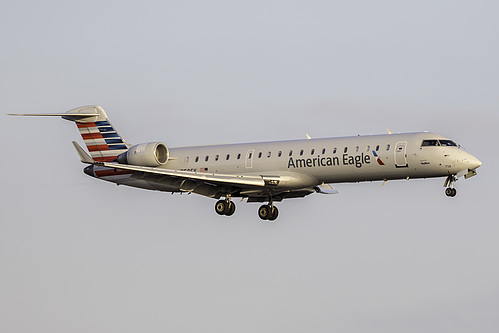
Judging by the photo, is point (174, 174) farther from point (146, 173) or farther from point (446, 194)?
point (446, 194)

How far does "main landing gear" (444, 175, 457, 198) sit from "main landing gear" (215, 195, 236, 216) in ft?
34.1

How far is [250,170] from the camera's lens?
50.7 metres

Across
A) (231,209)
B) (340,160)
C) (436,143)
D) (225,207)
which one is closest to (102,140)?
(225,207)

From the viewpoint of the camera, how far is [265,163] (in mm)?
50281

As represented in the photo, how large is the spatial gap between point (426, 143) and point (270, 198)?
30.2 ft

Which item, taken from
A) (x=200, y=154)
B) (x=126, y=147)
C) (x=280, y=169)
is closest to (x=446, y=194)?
(x=280, y=169)

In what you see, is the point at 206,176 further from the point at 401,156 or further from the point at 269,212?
the point at 401,156

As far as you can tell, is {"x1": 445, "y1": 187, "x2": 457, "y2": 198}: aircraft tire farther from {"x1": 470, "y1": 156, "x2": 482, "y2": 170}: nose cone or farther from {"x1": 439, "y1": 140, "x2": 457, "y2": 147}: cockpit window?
{"x1": 439, "y1": 140, "x2": 457, "y2": 147}: cockpit window

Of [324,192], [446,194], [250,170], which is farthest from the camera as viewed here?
[324,192]

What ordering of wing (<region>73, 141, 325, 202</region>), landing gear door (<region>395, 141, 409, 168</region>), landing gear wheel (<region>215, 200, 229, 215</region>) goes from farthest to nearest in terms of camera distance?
landing gear wheel (<region>215, 200, 229, 215</region>) < wing (<region>73, 141, 325, 202</region>) < landing gear door (<region>395, 141, 409, 168</region>)

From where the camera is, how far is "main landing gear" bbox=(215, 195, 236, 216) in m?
51.8

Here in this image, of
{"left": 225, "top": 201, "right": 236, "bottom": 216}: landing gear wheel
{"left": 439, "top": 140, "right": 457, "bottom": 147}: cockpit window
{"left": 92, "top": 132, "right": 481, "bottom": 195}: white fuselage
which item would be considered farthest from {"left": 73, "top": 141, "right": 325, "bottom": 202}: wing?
{"left": 439, "top": 140, "right": 457, "bottom": 147}: cockpit window

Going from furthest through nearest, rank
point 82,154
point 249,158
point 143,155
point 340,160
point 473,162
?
point 143,155 < point 249,158 < point 82,154 < point 340,160 < point 473,162

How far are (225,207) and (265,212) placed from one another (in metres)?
2.66
